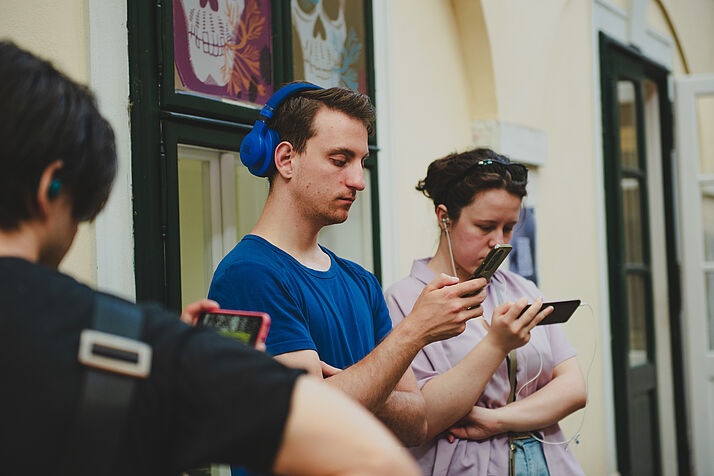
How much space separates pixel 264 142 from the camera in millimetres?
1821

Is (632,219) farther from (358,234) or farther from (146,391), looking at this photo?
(146,391)

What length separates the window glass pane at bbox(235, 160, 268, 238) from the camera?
2.65m

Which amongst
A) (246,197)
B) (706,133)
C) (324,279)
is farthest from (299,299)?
(706,133)

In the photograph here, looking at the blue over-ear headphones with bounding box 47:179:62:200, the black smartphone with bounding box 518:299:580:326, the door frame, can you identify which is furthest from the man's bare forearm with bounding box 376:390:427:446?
the door frame

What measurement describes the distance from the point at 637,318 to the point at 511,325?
162 inches

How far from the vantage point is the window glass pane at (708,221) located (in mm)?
5699

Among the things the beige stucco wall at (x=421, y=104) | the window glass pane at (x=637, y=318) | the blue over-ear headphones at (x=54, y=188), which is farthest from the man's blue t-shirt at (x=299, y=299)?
the window glass pane at (x=637, y=318)

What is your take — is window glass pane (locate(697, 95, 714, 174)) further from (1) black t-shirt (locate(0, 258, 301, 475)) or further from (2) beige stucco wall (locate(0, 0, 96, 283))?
(1) black t-shirt (locate(0, 258, 301, 475))

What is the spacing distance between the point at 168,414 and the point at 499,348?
4.48ft

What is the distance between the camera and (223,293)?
162 centimetres

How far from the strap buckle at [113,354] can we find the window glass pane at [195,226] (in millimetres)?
1740

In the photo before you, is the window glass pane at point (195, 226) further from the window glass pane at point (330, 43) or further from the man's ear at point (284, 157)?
the man's ear at point (284, 157)

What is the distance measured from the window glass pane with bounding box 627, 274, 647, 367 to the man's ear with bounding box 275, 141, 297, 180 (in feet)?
14.4

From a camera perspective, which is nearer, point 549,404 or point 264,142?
point 264,142
